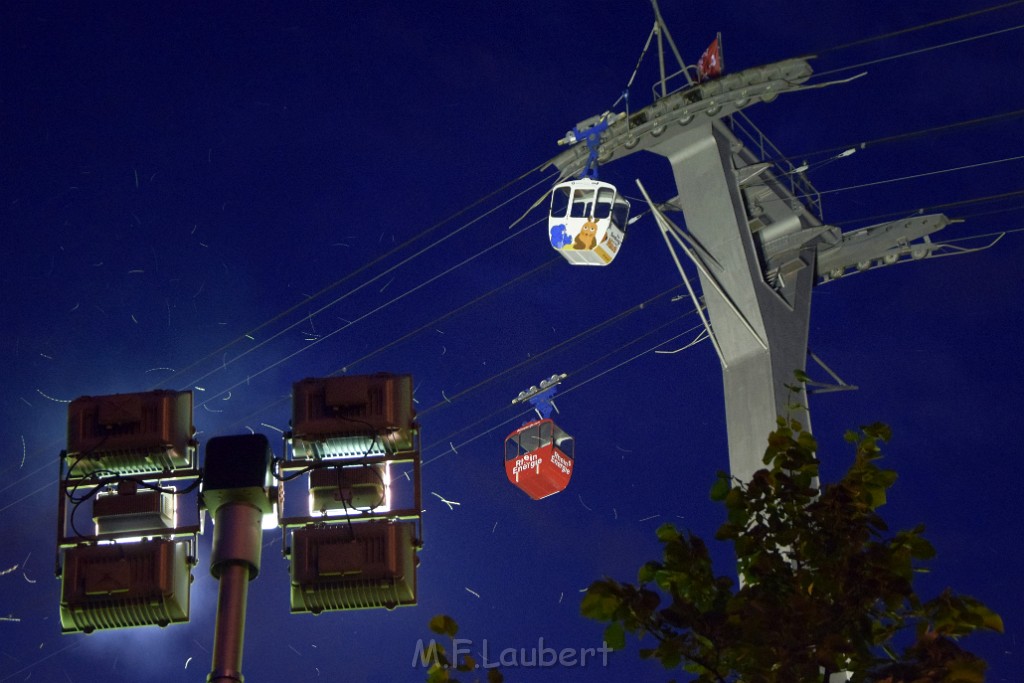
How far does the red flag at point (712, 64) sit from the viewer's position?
2539cm

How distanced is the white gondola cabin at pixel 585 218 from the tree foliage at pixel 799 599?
1849cm

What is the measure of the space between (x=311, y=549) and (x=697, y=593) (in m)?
3.18

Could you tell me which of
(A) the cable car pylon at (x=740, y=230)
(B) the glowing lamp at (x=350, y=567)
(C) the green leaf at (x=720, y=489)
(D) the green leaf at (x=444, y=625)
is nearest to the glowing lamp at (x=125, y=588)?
(B) the glowing lamp at (x=350, y=567)

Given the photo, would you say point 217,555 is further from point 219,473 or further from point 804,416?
point 804,416

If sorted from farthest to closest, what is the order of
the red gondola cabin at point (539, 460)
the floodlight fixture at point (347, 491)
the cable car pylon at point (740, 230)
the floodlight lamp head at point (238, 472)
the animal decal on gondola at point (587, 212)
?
the red gondola cabin at point (539, 460) → the animal decal on gondola at point (587, 212) → the cable car pylon at point (740, 230) → the floodlight fixture at point (347, 491) → the floodlight lamp head at point (238, 472)

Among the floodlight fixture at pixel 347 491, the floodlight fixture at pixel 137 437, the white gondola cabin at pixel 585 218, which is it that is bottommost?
the floodlight fixture at pixel 347 491

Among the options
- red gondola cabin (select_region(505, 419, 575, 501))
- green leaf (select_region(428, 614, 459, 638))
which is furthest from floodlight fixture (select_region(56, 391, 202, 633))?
red gondola cabin (select_region(505, 419, 575, 501))

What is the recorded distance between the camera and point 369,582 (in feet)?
33.1

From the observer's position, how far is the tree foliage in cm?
750

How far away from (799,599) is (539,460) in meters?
27.2

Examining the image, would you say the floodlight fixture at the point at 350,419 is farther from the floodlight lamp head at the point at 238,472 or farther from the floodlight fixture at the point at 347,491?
the floodlight lamp head at the point at 238,472

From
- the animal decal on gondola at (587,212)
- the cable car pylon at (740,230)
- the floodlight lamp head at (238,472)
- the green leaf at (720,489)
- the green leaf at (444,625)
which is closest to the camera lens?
the green leaf at (444,625)

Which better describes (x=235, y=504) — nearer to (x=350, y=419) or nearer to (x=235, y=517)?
(x=235, y=517)

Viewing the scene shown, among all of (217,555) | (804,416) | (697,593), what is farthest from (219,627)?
(804,416)
